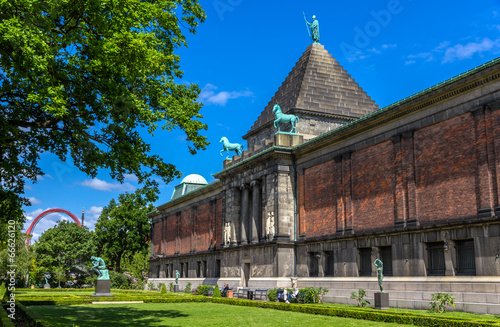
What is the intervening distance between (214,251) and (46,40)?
43168 millimetres

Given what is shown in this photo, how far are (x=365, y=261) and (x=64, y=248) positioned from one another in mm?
61053

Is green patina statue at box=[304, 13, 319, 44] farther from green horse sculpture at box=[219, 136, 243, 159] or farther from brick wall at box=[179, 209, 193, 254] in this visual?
brick wall at box=[179, 209, 193, 254]

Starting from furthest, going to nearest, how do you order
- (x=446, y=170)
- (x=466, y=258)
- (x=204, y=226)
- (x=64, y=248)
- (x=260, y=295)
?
(x=64, y=248), (x=204, y=226), (x=260, y=295), (x=446, y=170), (x=466, y=258)

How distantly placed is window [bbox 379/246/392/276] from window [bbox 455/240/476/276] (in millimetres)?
5313

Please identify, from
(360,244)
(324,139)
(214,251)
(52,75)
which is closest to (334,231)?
(360,244)

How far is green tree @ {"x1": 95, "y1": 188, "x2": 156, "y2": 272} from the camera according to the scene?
8250 centimetres

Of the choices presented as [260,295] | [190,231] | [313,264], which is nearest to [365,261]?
[313,264]

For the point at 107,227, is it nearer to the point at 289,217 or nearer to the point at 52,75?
the point at 289,217

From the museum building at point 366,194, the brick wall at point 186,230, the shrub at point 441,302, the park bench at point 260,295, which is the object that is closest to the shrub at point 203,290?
the museum building at point 366,194

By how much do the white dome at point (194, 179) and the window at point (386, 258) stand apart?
1799 inches

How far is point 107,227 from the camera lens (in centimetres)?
8294

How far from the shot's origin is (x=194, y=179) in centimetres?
7575

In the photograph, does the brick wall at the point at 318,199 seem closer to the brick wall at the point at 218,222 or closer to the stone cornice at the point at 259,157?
the stone cornice at the point at 259,157

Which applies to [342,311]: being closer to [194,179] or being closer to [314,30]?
[314,30]
